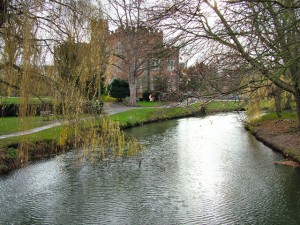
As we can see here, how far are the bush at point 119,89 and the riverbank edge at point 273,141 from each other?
13.8 m

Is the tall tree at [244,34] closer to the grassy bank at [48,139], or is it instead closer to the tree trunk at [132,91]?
the grassy bank at [48,139]

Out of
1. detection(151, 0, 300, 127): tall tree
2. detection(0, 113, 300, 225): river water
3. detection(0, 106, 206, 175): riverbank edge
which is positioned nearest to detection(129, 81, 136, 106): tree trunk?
detection(0, 113, 300, 225): river water

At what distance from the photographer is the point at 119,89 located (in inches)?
1179

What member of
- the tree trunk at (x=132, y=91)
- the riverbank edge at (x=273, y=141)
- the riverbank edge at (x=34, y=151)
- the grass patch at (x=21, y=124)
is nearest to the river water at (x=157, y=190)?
the riverbank edge at (x=34, y=151)

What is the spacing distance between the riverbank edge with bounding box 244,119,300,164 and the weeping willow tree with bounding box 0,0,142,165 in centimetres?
626

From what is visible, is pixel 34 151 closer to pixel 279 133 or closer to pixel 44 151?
pixel 44 151

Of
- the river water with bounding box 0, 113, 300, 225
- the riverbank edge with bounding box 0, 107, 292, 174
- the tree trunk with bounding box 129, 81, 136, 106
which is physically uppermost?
the tree trunk with bounding box 129, 81, 136, 106

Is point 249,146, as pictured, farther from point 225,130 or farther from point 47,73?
point 47,73

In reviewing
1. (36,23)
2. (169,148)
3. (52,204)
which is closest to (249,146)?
(169,148)

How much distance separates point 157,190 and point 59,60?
11.3ft

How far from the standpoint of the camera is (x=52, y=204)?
692cm

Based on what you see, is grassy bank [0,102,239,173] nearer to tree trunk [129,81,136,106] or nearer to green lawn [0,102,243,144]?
green lawn [0,102,243,144]

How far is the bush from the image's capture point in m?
29.9

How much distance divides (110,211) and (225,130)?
40.5 feet
